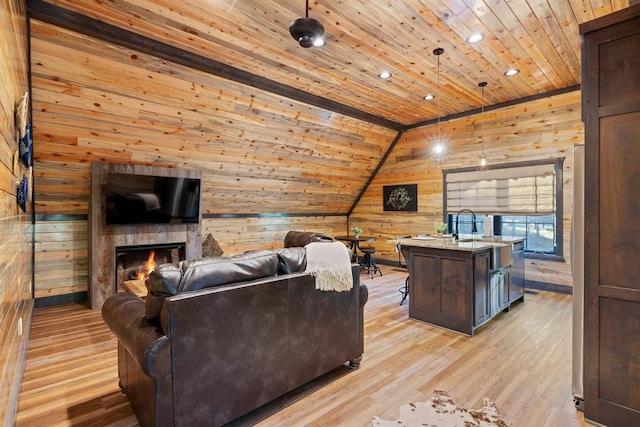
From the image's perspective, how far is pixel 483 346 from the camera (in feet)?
10.4

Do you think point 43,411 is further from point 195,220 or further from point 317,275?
point 195,220

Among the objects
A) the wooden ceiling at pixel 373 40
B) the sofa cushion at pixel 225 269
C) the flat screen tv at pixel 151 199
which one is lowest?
the sofa cushion at pixel 225 269

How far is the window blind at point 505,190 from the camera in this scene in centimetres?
514

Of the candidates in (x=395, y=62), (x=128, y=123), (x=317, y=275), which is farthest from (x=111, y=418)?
(x=395, y=62)

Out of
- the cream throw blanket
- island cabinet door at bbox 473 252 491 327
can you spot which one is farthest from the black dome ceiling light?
island cabinet door at bbox 473 252 491 327

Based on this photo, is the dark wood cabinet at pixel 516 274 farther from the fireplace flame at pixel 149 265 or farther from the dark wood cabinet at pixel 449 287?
the fireplace flame at pixel 149 265

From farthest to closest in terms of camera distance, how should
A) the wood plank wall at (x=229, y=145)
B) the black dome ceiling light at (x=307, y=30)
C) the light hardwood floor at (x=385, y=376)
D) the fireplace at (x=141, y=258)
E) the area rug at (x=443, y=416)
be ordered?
the fireplace at (x=141, y=258), the wood plank wall at (x=229, y=145), the black dome ceiling light at (x=307, y=30), the light hardwood floor at (x=385, y=376), the area rug at (x=443, y=416)

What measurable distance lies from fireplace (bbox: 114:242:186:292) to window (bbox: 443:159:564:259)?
5.01m

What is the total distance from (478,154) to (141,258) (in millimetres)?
5996

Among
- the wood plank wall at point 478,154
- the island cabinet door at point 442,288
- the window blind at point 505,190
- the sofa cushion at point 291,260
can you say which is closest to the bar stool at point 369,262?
the wood plank wall at point 478,154

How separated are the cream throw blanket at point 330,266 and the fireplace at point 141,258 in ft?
10.9

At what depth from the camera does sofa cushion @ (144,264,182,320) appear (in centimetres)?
171

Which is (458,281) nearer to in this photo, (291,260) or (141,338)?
(291,260)

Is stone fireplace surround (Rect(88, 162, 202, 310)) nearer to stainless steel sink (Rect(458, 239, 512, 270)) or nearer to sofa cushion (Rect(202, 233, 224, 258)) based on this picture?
sofa cushion (Rect(202, 233, 224, 258))
